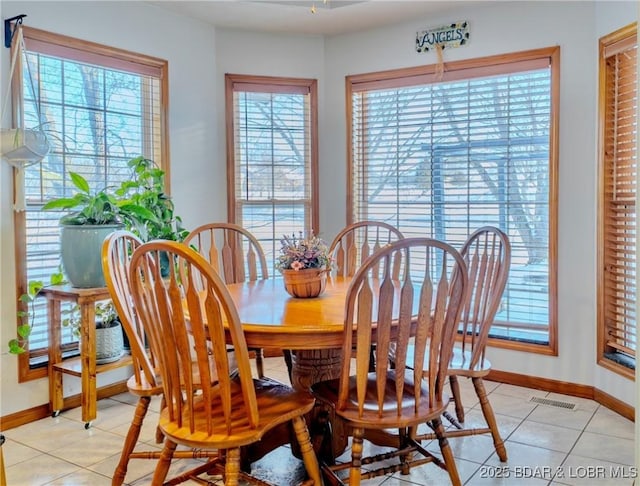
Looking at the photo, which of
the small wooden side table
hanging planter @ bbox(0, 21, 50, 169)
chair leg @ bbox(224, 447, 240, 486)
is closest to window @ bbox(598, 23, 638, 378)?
chair leg @ bbox(224, 447, 240, 486)

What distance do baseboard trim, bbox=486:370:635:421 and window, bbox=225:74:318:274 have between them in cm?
177

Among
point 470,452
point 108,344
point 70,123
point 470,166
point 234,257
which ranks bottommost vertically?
point 470,452

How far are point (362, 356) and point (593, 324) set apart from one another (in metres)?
2.07

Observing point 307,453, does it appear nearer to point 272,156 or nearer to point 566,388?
point 566,388

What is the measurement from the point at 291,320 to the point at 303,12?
2482 millimetres

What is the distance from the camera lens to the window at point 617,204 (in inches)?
Result: 116

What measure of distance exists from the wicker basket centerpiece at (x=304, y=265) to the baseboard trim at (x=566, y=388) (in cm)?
181

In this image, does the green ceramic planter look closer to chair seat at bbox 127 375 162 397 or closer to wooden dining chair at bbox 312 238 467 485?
chair seat at bbox 127 375 162 397

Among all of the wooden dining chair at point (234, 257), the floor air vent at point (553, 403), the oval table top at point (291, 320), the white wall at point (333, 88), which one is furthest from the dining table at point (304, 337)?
the white wall at point (333, 88)

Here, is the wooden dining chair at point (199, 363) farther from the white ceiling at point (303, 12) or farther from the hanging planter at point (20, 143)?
the white ceiling at point (303, 12)

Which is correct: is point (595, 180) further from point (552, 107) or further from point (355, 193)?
point (355, 193)

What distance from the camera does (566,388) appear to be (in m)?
3.36

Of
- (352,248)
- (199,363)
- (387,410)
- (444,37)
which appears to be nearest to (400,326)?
(387,410)

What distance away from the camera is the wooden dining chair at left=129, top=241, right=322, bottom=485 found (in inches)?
65.2
